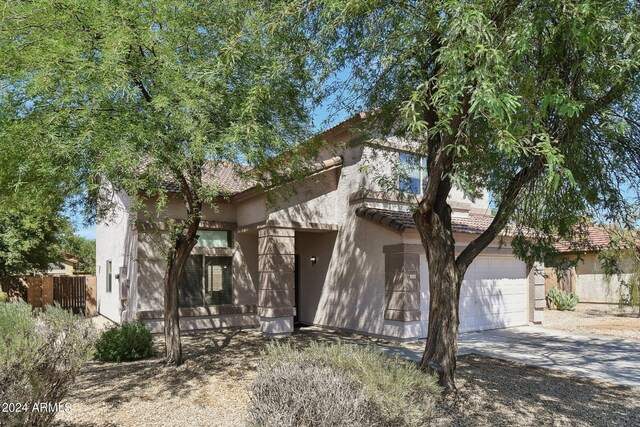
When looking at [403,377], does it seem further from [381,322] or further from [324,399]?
[381,322]

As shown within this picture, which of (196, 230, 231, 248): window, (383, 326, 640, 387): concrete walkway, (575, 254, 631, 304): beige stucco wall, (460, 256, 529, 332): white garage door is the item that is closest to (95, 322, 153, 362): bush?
(196, 230, 231, 248): window

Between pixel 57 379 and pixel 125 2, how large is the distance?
5.71 metres

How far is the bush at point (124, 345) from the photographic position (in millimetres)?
10727

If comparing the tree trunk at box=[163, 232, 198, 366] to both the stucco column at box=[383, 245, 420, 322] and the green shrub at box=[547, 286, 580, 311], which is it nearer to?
the stucco column at box=[383, 245, 420, 322]

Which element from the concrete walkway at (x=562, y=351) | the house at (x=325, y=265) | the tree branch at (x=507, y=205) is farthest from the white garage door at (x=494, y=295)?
the tree branch at (x=507, y=205)

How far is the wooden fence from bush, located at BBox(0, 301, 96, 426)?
17.3 meters

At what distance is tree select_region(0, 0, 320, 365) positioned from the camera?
706 cm

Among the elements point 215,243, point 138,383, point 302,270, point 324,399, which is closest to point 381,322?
point 302,270

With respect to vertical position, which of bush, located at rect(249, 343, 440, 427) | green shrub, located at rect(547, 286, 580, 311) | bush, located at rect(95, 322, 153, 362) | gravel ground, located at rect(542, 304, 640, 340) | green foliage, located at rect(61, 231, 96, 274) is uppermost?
green foliage, located at rect(61, 231, 96, 274)

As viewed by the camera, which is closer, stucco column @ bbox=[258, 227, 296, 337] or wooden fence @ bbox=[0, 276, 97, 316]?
stucco column @ bbox=[258, 227, 296, 337]

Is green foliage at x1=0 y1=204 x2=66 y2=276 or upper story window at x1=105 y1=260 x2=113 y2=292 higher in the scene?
green foliage at x1=0 y1=204 x2=66 y2=276

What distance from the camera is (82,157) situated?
7.54 meters

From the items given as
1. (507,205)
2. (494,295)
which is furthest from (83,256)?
(507,205)

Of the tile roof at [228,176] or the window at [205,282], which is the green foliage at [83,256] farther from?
the window at [205,282]
